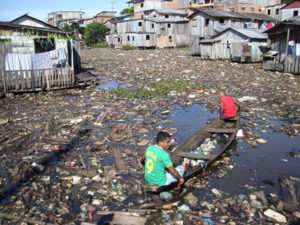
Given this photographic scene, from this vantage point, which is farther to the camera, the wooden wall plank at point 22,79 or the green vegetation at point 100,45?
the green vegetation at point 100,45

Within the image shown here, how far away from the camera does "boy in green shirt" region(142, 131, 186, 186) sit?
13.0 feet

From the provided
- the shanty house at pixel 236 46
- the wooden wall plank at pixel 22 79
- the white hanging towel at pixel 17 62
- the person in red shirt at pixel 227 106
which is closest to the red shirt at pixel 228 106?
the person in red shirt at pixel 227 106

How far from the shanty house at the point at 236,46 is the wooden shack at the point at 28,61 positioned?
13167 millimetres

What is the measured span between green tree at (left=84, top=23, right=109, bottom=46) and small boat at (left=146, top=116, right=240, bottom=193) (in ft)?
131

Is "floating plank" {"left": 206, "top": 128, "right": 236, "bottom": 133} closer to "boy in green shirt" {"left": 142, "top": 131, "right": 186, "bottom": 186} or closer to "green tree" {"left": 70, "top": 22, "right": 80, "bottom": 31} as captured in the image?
"boy in green shirt" {"left": 142, "top": 131, "right": 186, "bottom": 186}

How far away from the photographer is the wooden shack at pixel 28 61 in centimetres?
1102

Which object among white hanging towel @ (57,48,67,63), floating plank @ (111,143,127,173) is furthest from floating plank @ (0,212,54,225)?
white hanging towel @ (57,48,67,63)

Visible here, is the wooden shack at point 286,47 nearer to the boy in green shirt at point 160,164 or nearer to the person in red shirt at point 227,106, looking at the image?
the person in red shirt at point 227,106

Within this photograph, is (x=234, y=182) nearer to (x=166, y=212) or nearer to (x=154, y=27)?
(x=166, y=212)

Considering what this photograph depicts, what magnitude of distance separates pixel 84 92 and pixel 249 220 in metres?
9.80

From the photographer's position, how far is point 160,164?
405 centimetres

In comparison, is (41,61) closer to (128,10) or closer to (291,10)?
(291,10)

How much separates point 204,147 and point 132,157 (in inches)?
68.9

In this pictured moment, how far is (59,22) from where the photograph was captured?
59.5 m
